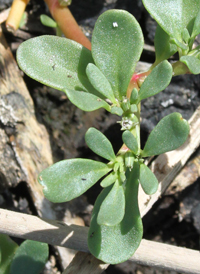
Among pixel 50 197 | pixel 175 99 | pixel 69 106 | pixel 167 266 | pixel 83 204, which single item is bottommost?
pixel 83 204

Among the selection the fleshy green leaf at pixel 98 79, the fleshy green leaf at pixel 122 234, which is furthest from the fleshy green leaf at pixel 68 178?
the fleshy green leaf at pixel 98 79

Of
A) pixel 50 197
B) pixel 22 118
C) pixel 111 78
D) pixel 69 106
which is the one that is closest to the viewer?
pixel 50 197

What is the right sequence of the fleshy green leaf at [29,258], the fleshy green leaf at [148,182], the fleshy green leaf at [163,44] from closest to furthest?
the fleshy green leaf at [148,182]
the fleshy green leaf at [163,44]
the fleshy green leaf at [29,258]

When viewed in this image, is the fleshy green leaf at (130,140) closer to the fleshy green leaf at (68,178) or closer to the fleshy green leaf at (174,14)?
the fleshy green leaf at (68,178)

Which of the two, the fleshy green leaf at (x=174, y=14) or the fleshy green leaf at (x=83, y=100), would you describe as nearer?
A: the fleshy green leaf at (x=83, y=100)

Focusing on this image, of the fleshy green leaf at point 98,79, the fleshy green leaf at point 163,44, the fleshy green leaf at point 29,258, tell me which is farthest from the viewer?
the fleshy green leaf at point 29,258

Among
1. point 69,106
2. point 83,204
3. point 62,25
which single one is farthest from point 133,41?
point 83,204

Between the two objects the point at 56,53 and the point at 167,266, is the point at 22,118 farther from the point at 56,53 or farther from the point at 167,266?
the point at 167,266
